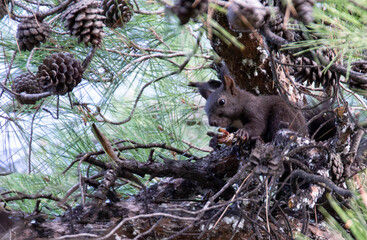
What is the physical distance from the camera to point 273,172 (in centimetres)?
108

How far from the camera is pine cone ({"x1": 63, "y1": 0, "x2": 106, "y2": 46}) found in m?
1.10

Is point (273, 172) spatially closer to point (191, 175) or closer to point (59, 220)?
point (191, 175)

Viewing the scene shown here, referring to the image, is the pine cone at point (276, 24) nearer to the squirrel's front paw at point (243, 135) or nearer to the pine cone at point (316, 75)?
the pine cone at point (316, 75)

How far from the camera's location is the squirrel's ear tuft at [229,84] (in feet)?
5.63

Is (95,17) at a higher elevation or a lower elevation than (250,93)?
higher

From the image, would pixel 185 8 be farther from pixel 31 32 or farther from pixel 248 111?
pixel 248 111

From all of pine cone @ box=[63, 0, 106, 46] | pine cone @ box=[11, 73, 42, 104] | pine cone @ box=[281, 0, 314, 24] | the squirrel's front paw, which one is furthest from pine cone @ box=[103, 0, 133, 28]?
pine cone @ box=[281, 0, 314, 24]

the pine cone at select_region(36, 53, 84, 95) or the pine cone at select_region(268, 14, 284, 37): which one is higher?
the pine cone at select_region(268, 14, 284, 37)

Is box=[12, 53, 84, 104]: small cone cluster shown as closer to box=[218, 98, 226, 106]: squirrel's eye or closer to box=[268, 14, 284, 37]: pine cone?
box=[268, 14, 284, 37]: pine cone

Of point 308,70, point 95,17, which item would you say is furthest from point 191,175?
point 95,17

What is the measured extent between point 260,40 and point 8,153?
3.42ft

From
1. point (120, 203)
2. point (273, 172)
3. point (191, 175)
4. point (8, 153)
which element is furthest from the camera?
point (8, 153)

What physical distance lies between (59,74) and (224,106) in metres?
0.78

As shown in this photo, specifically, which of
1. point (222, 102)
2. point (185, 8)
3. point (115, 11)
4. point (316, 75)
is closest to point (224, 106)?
point (222, 102)
